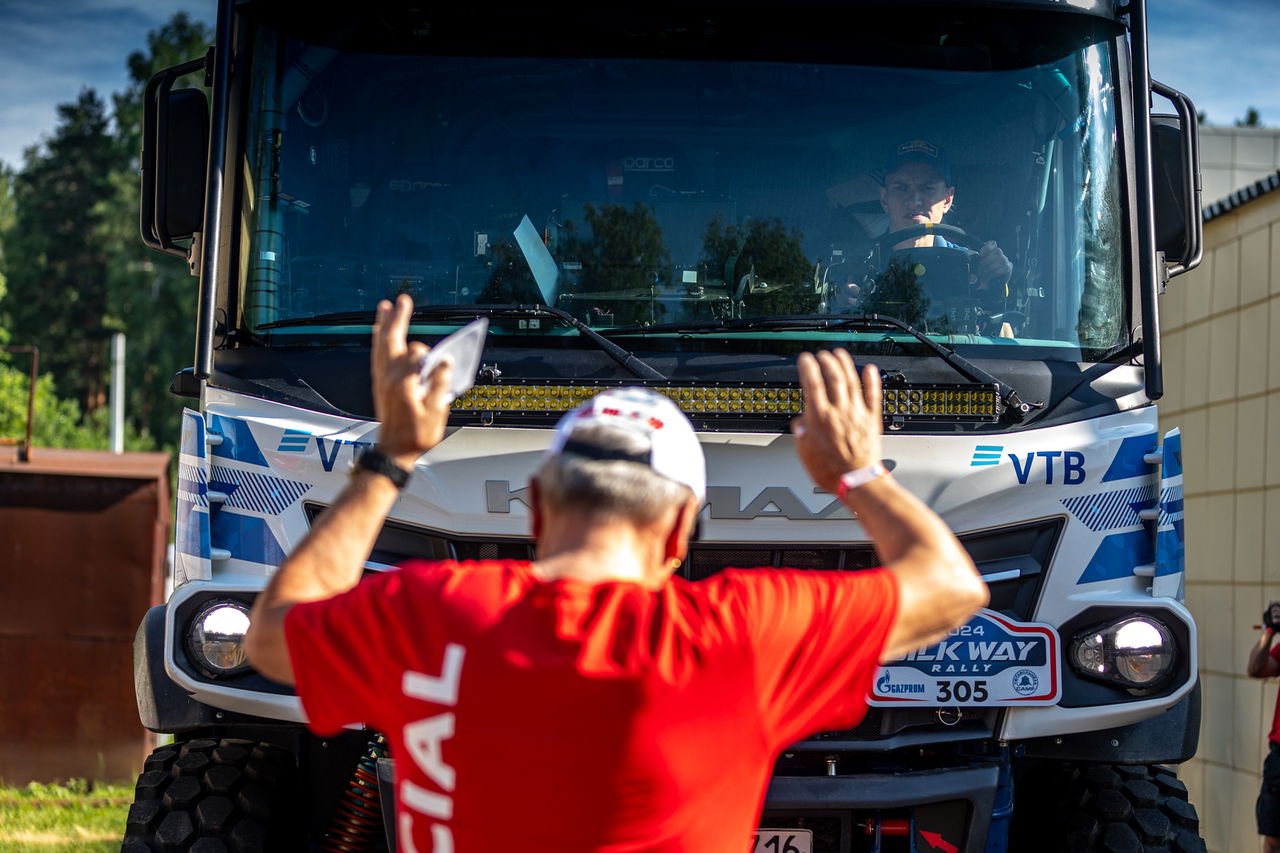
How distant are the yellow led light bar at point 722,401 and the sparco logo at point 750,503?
21 centimetres

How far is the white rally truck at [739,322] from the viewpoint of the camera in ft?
13.8

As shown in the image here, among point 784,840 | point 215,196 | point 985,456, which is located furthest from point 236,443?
point 985,456

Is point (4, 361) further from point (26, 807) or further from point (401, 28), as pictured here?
point (401, 28)

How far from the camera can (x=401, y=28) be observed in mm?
4664

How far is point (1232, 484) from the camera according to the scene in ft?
32.0

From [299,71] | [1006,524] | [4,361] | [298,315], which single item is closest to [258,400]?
[298,315]

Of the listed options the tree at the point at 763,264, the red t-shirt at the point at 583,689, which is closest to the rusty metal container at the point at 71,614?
the tree at the point at 763,264

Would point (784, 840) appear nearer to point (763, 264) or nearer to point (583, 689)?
point (763, 264)

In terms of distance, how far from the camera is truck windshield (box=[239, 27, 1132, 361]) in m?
4.53

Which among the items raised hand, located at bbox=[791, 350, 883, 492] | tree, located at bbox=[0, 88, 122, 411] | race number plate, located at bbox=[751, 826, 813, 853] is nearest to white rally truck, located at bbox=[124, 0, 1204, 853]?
race number plate, located at bbox=[751, 826, 813, 853]

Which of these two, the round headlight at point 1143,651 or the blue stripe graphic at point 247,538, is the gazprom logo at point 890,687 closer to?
the round headlight at point 1143,651

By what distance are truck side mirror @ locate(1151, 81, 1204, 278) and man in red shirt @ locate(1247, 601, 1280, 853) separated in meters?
4.14

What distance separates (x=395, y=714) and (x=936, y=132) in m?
3.08

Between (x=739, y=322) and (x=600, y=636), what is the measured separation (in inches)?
96.4
